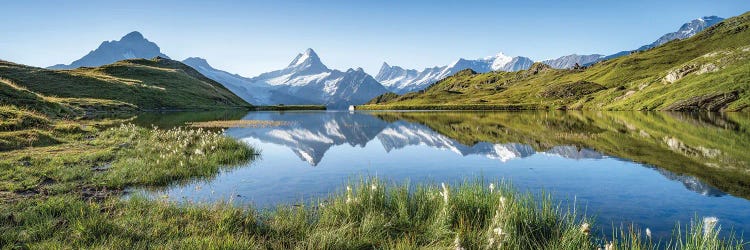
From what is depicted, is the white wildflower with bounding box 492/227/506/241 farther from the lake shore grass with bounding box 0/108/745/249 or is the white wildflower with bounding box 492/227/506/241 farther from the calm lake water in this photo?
the calm lake water

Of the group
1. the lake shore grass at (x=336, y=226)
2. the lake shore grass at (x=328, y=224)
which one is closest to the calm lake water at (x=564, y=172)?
the lake shore grass at (x=328, y=224)

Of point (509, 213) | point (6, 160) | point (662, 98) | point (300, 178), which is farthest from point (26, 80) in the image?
point (662, 98)

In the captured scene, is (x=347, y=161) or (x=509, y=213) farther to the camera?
(x=347, y=161)

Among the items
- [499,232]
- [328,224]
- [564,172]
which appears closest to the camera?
[499,232]

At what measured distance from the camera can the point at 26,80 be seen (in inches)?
5655

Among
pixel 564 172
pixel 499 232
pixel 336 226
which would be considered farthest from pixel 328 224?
pixel 564 172

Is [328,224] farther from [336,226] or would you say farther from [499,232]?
[499,232]

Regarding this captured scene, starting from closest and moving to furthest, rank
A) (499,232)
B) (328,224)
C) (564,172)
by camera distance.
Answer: (499,232), (328,224), (564,172)

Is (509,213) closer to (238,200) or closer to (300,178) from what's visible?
(238,200)

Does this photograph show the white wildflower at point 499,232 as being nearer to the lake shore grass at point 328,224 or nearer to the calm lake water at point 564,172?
the lake shore grass at point 328,224

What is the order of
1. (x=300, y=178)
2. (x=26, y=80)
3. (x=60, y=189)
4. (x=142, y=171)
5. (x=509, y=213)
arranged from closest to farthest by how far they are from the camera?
(x=509, y=213) < (x=60, y=189) < (x=142, y=171) < (x=300, y=178) < (x=26, y=80)

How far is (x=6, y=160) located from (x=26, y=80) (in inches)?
6349

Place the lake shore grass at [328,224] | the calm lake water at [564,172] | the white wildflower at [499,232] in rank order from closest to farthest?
the white wildflower at [499,232]
the lake shore grass at [328,224]
the calm lake water at [564,172]

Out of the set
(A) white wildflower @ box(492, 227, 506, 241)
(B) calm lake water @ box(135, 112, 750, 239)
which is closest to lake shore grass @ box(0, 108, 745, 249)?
(A) white wildflower @ box(492, 227, 506, 241)
